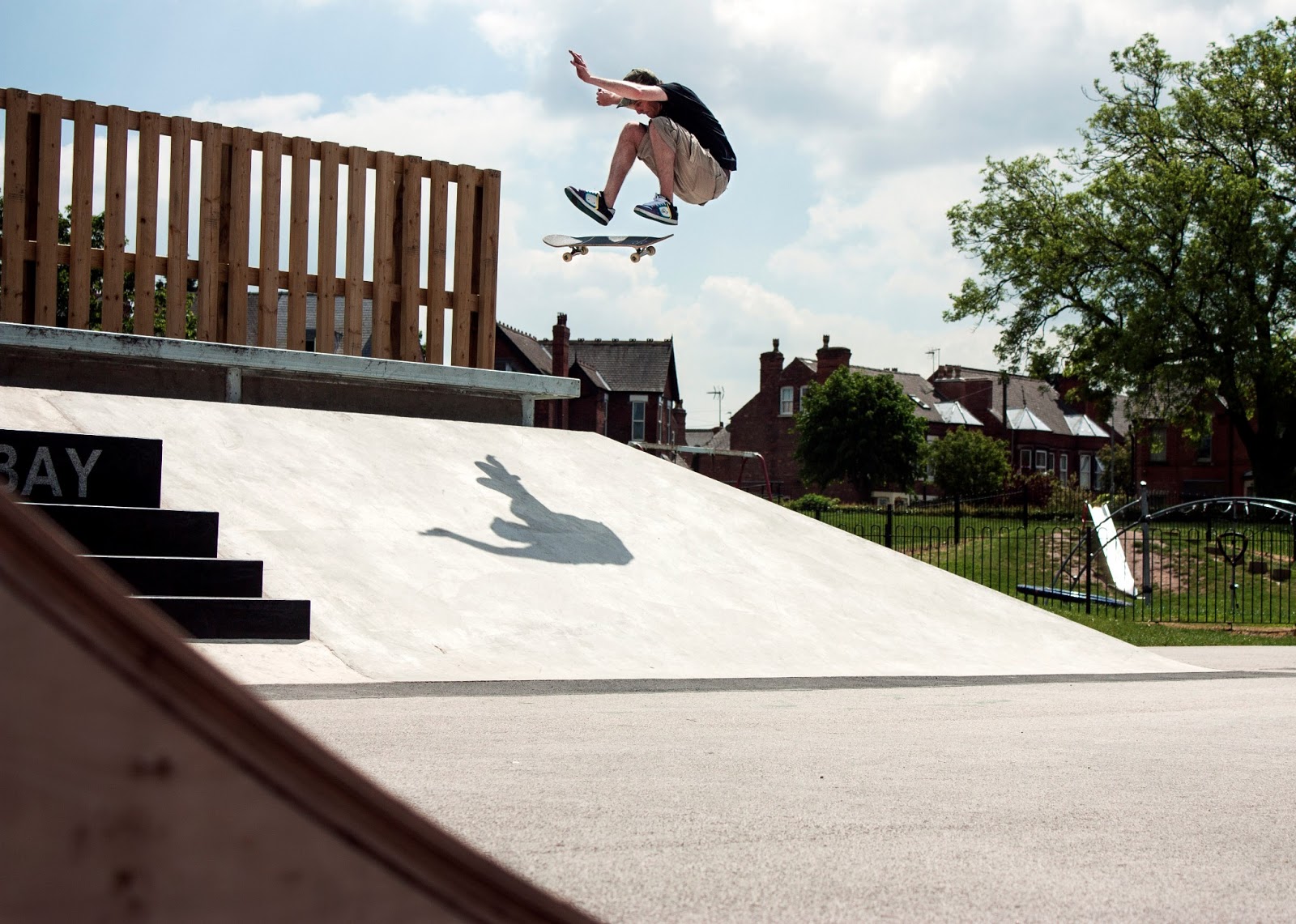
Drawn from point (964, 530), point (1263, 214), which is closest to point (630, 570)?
point (964, 530)

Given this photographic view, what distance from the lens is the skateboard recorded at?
1155 cm

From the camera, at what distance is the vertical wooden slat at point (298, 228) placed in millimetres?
12180

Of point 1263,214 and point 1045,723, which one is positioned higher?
point 1263,214

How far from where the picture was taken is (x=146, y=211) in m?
11.4

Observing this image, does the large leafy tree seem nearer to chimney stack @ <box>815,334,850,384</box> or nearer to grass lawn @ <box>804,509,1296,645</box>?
grass lawn @ <box>804,509,1296,645</box>

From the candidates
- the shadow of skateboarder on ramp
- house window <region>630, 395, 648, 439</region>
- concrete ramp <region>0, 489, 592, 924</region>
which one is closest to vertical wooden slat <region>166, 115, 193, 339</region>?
the shadow of skateboarder on ramp

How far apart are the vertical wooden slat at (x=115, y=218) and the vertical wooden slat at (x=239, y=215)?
97cm

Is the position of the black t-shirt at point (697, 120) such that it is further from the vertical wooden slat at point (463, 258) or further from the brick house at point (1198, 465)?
the brick house at point (1198, 465)

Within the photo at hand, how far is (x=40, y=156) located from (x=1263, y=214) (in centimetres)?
3886

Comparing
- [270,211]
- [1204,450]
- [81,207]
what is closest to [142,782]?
[81,207]

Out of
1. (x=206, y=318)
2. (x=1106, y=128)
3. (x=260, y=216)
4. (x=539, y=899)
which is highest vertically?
(x=1106, y=128)

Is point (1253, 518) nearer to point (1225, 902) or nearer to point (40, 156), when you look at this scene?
point (40, 156)

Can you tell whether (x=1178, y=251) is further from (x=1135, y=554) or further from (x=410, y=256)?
(x=410, y=256)

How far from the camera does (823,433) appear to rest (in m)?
68.4
